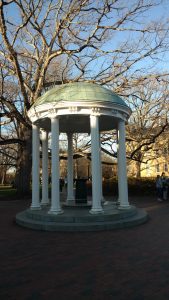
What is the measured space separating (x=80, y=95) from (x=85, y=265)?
7668 mm

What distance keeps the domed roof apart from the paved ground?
17.9 ft

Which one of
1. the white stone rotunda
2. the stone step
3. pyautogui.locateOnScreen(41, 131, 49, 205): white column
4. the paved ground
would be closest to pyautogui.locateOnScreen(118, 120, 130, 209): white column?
the white stone rotunda

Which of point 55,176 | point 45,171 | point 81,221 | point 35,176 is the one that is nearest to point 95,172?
point 55,176

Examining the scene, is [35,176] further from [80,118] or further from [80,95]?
[80,95]

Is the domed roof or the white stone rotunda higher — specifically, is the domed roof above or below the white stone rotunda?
above

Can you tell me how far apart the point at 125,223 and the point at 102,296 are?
6.61 metres

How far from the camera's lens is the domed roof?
1270cm

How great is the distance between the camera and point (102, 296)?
5.22m

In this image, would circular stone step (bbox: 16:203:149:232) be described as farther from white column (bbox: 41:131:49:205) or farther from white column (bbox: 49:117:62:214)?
white column (bbox: 41:131:49:205)

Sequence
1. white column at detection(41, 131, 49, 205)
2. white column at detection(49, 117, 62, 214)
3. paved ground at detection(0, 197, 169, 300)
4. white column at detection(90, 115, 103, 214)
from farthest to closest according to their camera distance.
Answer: white column at detection(41, 131, 49, 205) < white column at detection(49, 117, 62, 214) < white column at detection(90, 115, 103, 214) < paved ground at detection(0, 197, 169, 300)

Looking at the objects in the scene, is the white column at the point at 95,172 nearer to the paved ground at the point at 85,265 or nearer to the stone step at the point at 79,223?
the stone step at the point at 79,223

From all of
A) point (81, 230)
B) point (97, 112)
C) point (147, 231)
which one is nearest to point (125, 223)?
point (147, 231)

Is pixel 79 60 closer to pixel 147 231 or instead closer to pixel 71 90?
pixel 71 90

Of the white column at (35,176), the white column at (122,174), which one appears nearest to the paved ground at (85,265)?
the white column at (122,174)
